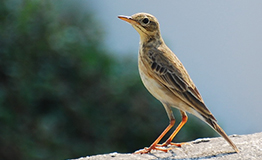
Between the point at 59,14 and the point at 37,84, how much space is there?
180 cm

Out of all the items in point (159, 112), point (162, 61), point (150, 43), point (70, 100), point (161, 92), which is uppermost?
point (70, 100)

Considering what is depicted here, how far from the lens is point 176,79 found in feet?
16.5

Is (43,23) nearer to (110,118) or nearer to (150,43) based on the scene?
(110,118)

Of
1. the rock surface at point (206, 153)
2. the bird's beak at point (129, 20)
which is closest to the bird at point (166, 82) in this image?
the bird's beak at point (129, 20)

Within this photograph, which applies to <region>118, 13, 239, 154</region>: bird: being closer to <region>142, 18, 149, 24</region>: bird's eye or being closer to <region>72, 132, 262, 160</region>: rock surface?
<region>142, 18, 149, 24</region>: bird's eye

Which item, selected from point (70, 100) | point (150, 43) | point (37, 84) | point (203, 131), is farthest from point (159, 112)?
point (150, 43)

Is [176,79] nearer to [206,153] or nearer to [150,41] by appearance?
[150,41]

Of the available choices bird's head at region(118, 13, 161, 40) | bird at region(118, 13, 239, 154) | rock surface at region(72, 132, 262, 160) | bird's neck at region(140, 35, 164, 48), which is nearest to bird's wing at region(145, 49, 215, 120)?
bird at region(118, 13, 239, 154)

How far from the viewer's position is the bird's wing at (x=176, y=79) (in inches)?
193

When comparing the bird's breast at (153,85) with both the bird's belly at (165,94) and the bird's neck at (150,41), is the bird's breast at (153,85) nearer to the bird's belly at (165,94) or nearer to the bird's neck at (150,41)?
the bird's belly at (165,94)

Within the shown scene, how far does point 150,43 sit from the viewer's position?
213 inches

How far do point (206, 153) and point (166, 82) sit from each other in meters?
0.89

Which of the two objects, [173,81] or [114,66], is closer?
[173,81]

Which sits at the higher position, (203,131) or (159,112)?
(159,112)
